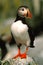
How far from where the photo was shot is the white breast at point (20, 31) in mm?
1162

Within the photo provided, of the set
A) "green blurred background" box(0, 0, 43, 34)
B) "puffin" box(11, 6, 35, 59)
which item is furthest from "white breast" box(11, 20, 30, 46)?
"green blurred background" box(0, 0, 43, 34)

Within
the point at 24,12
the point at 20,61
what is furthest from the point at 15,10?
the point at 20,61

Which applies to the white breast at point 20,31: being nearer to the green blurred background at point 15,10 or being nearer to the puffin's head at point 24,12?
the puffin's head at point 24,12

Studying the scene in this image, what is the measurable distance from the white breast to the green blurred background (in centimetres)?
22

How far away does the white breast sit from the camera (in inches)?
45.8

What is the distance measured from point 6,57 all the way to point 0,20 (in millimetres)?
216

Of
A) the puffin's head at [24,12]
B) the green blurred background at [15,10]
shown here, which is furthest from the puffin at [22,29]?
the green blurred background at [15,10]

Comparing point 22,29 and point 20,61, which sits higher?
point 22,29

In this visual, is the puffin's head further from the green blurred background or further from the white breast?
the green blurred background

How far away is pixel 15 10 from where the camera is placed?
1.40 metres

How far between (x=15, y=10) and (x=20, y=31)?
27 centimetres

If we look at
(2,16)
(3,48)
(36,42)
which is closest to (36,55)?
(36,42)

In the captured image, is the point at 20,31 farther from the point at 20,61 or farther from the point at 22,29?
the point at 20,61

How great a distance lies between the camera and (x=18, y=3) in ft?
4.59
